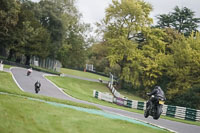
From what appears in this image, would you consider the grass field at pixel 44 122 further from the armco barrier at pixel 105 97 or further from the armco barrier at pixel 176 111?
the armco barrier at pixel 105 97

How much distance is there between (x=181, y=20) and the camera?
204 feet

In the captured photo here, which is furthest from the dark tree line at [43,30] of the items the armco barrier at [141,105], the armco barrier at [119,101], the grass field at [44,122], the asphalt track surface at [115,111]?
the grass field at [44,122]

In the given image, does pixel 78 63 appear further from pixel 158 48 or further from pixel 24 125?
pixel 24 125

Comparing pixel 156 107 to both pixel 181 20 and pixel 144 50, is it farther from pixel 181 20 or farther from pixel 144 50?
pixel 181 20

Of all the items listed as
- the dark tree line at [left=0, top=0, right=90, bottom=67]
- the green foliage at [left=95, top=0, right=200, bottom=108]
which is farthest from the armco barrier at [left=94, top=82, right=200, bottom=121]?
the dark tree line at [left=0, top=0, right=90, bottom=67]

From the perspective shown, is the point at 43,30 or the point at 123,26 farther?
the point at 43,30

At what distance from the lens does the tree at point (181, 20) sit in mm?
60250

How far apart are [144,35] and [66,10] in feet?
90.3

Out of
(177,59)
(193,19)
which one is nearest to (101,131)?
(177,59)

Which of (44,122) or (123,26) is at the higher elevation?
(123,26)

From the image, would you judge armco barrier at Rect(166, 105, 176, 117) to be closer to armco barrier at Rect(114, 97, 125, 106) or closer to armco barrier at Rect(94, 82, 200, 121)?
armco barrier at Rect(94, 82, 200, 121)

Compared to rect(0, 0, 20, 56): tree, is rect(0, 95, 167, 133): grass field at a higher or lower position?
lower

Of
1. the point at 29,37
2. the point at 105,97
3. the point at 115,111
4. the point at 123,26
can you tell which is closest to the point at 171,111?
the point at 115,111

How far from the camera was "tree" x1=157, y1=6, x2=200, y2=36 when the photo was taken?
60250mm
